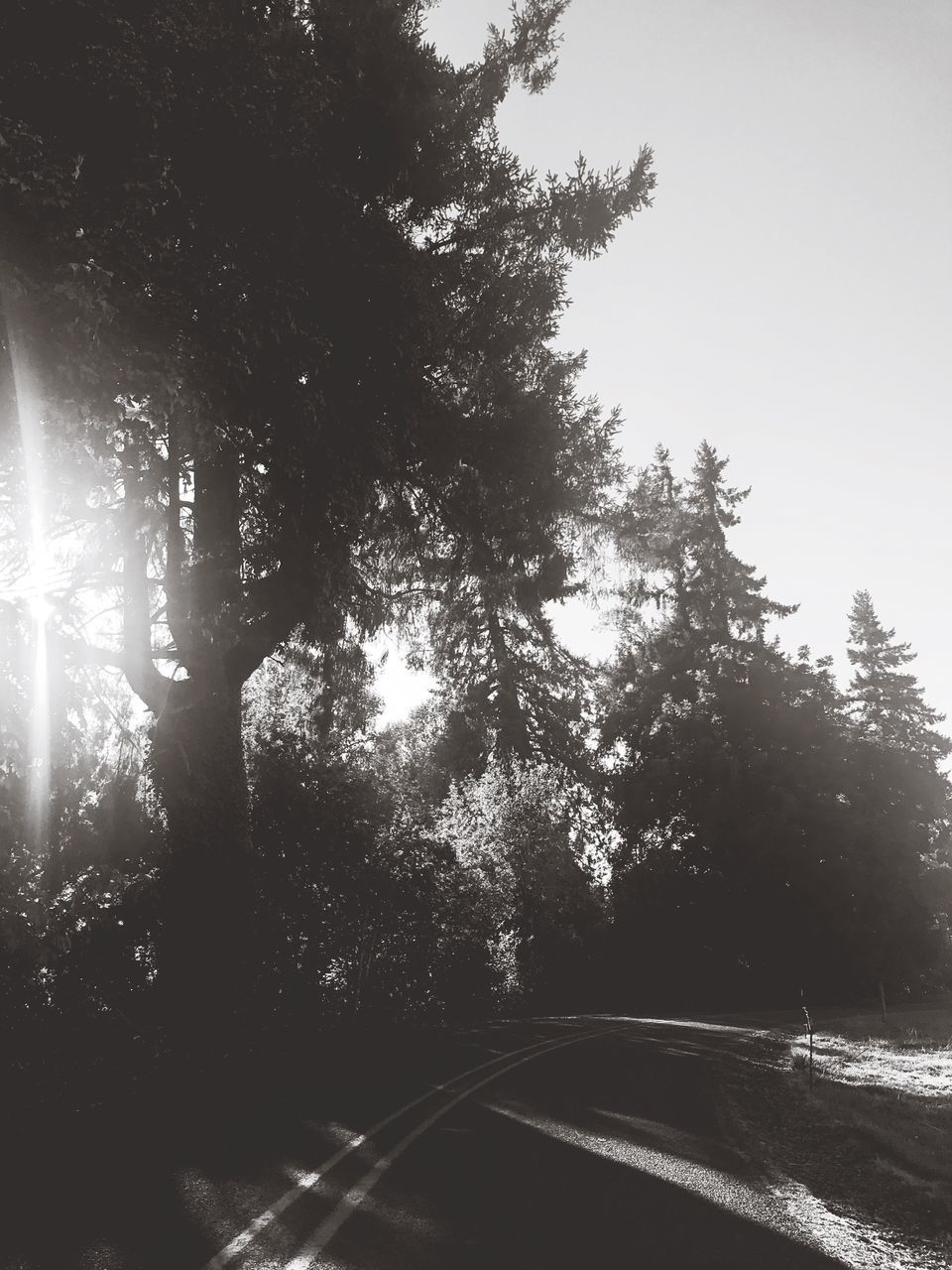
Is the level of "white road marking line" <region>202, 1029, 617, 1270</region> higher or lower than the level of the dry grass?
higher

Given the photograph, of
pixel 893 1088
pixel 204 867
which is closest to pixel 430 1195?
pixel 204 867

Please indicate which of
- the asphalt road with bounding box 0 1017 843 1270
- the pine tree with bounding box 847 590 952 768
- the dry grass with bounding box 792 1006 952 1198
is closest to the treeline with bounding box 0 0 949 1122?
the asphalt road with bounding box 0 1017 843 1270

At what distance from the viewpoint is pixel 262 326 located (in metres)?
10.4

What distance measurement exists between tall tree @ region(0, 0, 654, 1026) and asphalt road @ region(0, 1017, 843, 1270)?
6.35 meters

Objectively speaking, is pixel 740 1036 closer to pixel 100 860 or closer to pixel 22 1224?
pixel 100 860

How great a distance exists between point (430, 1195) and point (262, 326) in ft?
30.2

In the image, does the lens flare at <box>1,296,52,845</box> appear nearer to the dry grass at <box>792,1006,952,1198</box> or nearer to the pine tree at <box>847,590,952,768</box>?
the dry grass at <box>792,1006,952,1198</box>

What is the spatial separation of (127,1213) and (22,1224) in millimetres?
618

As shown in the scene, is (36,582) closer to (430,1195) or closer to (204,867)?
(204,867)

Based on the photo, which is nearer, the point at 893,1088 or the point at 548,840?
the point at 893,1088

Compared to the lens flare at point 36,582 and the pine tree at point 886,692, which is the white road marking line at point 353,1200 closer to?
the lens flare at point 36,582

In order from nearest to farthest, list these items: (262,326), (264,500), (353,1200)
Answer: (353,1200)
(262,326)
(264,500)

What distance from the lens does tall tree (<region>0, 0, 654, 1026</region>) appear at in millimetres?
8062

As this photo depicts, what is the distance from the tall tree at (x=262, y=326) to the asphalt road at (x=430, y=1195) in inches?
250
